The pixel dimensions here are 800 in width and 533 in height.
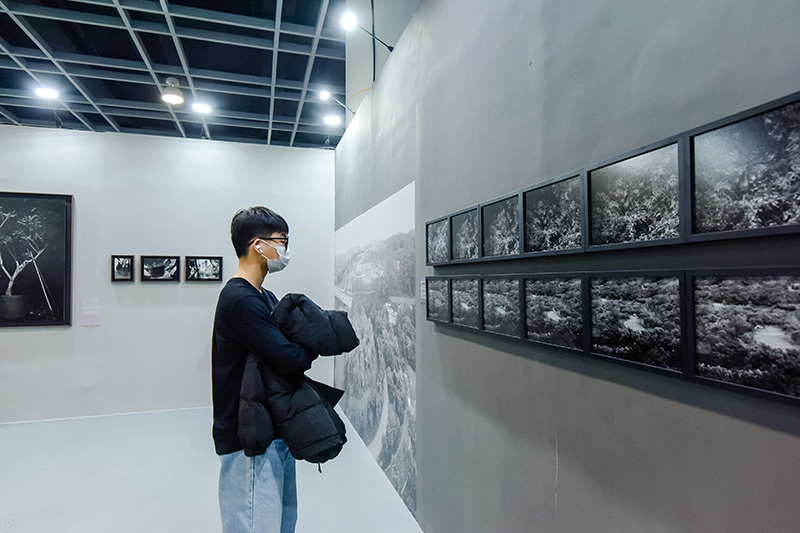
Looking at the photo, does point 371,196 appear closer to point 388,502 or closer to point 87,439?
point 388,502

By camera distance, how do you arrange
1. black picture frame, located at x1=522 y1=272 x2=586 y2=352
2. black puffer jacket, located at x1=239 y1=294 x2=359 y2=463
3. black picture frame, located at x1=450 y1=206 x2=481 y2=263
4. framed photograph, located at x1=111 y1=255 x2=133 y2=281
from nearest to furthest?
1. black picture frame, located at x1=522 y1=272 x2=586 y2=352
2. black puffer jacket, located at x1=239 y1=294 x2=359 y2=463
3. black picture frame, located at x1=450 y1=206 x2=481 y2=263
4. framed photograph, located at x1=111 y1=255 x2=133 y2=281

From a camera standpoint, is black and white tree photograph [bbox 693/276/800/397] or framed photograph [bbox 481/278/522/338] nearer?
black and white tree photograph [bbox 693/276/800/397]

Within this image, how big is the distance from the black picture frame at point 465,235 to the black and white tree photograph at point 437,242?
6cm

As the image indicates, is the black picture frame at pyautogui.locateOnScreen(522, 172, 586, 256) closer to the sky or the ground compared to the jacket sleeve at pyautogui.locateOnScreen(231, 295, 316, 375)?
closer to the sky

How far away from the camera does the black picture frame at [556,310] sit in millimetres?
1083

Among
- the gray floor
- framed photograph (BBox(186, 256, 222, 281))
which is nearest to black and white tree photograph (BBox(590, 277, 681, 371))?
the gray floor

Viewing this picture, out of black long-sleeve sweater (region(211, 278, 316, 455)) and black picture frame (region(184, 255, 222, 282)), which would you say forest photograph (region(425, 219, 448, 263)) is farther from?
black picture frame (region(184, 255, 222, 282))

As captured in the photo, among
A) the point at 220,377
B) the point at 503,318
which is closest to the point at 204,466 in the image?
the point at 220,377

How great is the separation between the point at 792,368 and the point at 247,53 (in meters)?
4.75

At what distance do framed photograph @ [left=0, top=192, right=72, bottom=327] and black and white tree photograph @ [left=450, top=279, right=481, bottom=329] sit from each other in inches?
185

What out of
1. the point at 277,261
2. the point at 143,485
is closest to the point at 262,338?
the point at 277,261

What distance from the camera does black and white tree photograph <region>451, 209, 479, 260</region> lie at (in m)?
1.62

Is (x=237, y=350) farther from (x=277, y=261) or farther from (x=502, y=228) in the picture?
(x=502, y=228)

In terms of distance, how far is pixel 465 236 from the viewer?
1693mm
